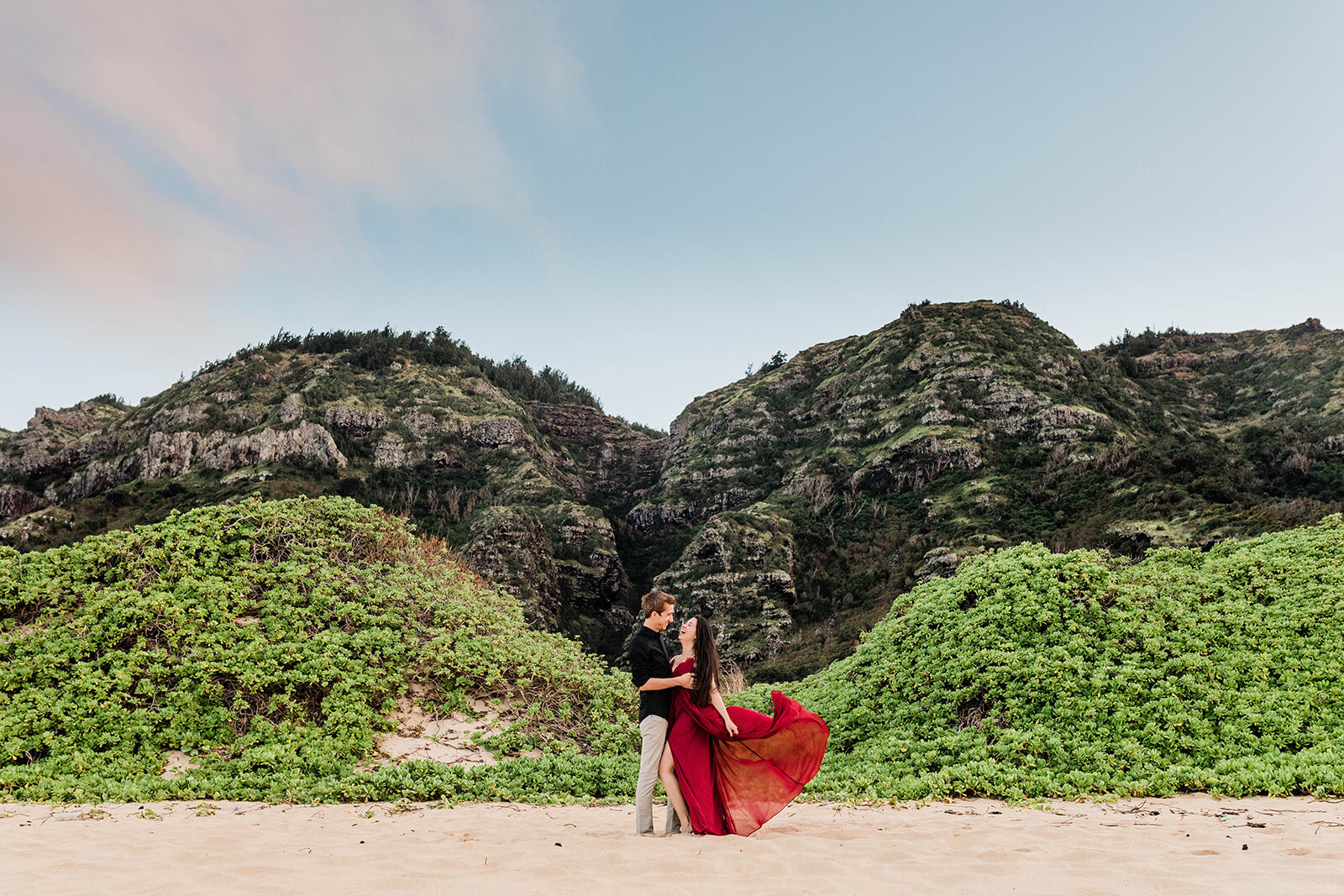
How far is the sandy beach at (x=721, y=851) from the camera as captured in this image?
160 inches

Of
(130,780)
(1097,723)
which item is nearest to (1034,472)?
(1097,723)

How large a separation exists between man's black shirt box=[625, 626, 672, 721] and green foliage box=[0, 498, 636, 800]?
340cm

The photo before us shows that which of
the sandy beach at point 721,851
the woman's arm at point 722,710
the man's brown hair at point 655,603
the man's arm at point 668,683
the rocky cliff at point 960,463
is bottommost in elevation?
the sandy beach at point 721,851

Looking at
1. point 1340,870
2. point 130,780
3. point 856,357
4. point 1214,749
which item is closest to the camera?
point 1340,870

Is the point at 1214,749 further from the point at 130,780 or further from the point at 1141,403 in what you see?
the point at 1141,403

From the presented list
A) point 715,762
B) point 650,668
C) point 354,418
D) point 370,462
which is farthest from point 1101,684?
point 354,418

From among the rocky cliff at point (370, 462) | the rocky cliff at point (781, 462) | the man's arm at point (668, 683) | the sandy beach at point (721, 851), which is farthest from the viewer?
the rocky cliff at point (370, 462)

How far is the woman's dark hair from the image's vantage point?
5.53m

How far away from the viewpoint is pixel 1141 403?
55.5 m

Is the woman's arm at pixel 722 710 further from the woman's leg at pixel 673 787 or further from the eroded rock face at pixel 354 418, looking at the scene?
the eroded rock face at pixel 354 418

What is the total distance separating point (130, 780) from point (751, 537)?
4211 centimetres

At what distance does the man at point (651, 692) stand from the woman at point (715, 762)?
92 millimetres

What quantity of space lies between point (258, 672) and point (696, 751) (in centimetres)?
758

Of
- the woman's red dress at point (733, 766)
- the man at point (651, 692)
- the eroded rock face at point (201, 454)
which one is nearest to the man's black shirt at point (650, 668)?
the man at point (651, 692)
